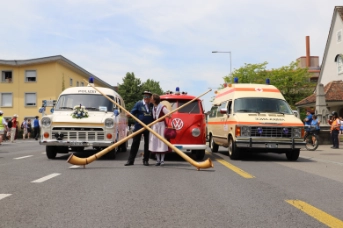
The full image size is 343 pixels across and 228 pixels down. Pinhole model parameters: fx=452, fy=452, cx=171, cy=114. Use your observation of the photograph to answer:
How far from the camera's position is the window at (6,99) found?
175 ft

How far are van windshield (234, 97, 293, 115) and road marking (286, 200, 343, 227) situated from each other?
25.4ft

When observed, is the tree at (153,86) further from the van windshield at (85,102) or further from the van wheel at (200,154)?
the van wheel at (200,154)

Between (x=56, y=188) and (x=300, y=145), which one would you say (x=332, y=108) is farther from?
(x=56, y=188)

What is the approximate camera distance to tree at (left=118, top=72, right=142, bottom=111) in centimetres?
7962

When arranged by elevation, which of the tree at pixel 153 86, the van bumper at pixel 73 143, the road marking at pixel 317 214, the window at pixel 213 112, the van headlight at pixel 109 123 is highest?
the tree at pixel 153 86

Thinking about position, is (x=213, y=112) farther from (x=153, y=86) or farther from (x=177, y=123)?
(x=153, y=86)

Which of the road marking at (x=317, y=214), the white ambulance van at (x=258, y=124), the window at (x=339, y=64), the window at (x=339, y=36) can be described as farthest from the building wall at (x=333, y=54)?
the road marking at (x=317, y=214)

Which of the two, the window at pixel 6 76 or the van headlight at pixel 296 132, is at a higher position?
the window at pixel 6 76

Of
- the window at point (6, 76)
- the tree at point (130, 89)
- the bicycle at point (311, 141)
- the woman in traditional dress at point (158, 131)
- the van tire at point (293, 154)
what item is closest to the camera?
the woman in traditional dress at point (158, 131)

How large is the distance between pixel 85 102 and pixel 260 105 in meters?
5.33

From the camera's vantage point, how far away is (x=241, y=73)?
56438mm

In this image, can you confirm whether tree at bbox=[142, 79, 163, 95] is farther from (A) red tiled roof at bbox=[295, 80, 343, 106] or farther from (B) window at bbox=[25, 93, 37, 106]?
(A) red tiled roof at bbox=[295, 80, 343, 106]

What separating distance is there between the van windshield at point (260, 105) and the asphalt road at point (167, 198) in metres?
3.98

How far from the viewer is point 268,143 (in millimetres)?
12664
